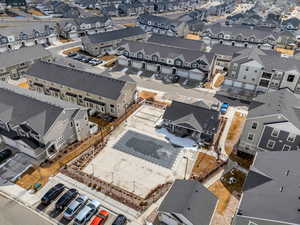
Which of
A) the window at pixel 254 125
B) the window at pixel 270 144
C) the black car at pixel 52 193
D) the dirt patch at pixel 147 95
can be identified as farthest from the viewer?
the dirt patch at pixel 147 95

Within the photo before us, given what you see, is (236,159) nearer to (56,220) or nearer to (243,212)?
(243,212)

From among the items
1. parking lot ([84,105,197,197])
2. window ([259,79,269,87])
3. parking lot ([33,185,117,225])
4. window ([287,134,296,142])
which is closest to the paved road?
parking lot ([33,185,117,225])

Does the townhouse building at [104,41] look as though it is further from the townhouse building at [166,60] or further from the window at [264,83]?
the window at [264,83]

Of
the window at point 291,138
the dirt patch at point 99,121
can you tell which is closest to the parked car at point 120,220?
the dirt patch at point 99,121

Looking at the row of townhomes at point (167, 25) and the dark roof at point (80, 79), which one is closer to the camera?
the dark roof at point (80, 79)

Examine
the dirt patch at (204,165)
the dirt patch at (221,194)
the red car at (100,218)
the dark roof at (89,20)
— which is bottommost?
the red car at (100,218)

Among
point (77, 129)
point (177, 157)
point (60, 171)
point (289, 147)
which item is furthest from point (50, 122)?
point (289, 147)
